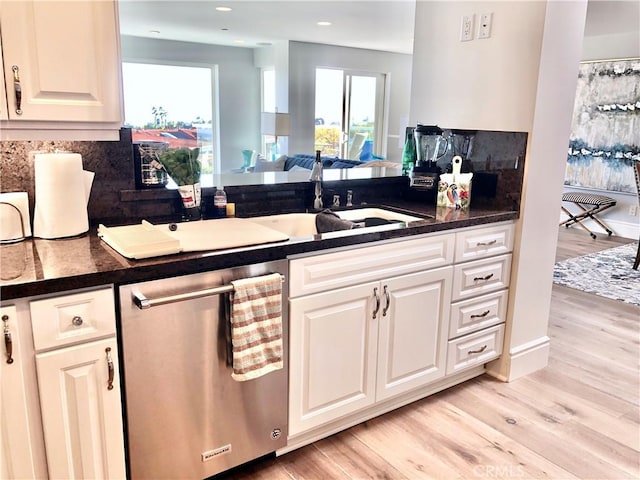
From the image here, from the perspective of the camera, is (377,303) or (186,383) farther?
(377,303)

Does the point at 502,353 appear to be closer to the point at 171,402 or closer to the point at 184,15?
the point at 171,402

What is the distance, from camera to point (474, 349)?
8.37ft

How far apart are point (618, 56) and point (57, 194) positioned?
6477mm

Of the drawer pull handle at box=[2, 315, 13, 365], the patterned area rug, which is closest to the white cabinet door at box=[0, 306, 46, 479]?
the drawer pull handle at box=[2, 315, 13, 365]

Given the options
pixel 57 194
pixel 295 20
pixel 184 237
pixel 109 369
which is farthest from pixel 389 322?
pixel 295 20

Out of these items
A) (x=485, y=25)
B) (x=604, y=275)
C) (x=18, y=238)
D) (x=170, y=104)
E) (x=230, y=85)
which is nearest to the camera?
(x=18, y=238)

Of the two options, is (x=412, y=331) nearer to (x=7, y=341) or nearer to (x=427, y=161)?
(x=427, y=161)

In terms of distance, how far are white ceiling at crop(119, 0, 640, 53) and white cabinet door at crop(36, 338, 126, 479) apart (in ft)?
14.1

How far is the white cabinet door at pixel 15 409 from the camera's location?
→ 4.32ft

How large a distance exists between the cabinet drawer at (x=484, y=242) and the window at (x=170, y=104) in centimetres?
581

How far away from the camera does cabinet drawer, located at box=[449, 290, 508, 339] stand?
2.43 m

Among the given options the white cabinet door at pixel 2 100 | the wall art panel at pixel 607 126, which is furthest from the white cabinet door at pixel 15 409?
the wall art panel at pixel 607 126

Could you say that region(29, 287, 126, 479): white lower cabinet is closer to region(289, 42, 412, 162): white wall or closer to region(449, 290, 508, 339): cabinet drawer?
region(449, 290, 508, 339): cabinet drawer

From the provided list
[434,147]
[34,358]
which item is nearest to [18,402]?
[34,358]
